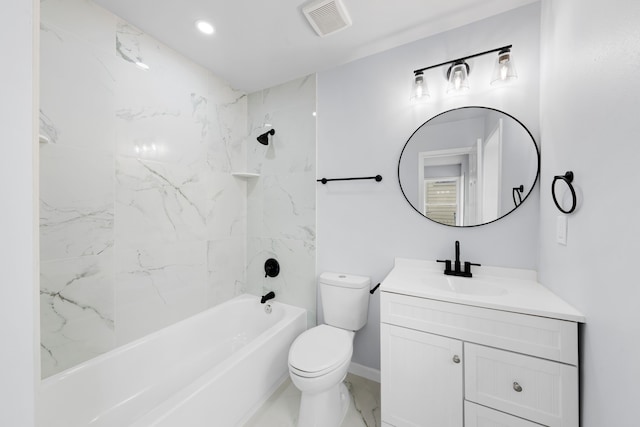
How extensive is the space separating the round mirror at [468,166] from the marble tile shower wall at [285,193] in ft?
2.73

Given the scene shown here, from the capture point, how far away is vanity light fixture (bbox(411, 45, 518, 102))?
54.1 inches

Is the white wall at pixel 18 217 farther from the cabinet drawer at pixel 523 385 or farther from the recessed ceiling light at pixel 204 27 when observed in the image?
the cabinet drawer at pixel 523 385

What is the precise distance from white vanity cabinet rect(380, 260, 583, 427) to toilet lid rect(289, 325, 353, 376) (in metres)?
0.26

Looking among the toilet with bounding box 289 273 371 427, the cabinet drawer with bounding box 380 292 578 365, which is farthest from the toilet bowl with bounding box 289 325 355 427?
the cabinet drawer with bounding box 380 292 578 365

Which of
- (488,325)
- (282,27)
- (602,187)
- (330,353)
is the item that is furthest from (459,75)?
(330,353)

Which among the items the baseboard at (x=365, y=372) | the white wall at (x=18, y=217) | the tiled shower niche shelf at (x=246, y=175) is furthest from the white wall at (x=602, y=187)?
the tiled shower niche shelf at (x=246, y=175)

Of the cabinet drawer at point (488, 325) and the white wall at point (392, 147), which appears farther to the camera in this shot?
the white wall at point (392, 147)

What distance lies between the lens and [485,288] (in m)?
1.39

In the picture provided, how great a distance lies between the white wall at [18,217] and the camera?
453 mm

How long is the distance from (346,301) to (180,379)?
125cm

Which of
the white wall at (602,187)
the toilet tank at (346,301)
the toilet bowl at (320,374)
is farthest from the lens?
the toilet tank at (346,301)

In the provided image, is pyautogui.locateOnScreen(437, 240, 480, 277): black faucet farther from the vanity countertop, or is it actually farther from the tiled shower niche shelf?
the tiled shower niche shelf

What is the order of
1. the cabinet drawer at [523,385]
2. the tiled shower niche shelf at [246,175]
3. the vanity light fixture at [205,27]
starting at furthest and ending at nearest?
1. the tiled shower niche shelf at [246,175]
2. the vanity light fixture at [205,27]
3. the cabinet drawer at [523,385]

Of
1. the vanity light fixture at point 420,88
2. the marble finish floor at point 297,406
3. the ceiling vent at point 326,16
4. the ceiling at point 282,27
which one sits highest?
the ceiling at point 282,27
